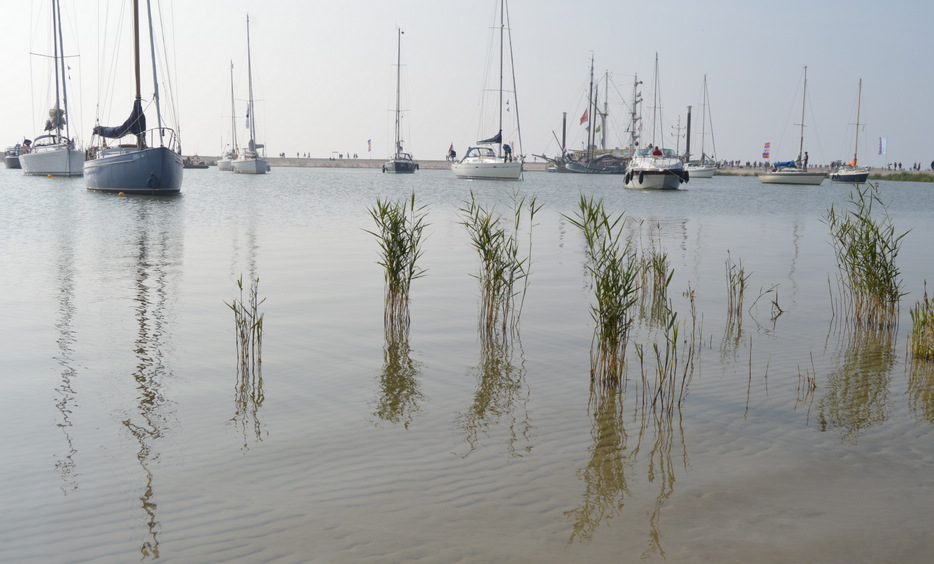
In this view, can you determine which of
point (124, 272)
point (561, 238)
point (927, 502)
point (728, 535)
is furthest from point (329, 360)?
point (561, 238)

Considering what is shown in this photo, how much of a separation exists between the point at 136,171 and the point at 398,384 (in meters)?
34.4

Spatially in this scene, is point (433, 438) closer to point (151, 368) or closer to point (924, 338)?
point (151, 368)

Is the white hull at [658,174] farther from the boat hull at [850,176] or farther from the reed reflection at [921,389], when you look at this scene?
the reed reflection at [921,389]

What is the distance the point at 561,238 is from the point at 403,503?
1825 centimetres

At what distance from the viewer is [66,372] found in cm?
777

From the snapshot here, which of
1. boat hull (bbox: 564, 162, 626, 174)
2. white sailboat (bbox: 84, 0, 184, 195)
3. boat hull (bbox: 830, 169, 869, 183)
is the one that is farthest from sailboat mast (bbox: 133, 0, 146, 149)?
boat hull (bbox: 564, 162, 626, 174)

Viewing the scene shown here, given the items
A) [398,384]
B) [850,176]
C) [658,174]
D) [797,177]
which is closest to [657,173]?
[658,174]

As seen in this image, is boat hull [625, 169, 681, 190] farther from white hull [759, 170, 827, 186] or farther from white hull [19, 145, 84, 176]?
white hull [19, 145, 84, 176]

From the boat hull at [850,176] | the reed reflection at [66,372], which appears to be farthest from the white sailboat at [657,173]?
the reed reflection at [66,372]

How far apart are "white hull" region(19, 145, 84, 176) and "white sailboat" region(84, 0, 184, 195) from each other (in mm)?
24002

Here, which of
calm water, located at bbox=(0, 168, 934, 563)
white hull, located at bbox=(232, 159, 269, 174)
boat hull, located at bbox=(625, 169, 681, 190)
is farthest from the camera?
white hull, located at bbox=(232, 159, 269, 174)

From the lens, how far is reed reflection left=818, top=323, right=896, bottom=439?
22.1 feet

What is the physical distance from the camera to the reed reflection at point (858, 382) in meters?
6.72

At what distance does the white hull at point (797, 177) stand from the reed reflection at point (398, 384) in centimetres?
7674
